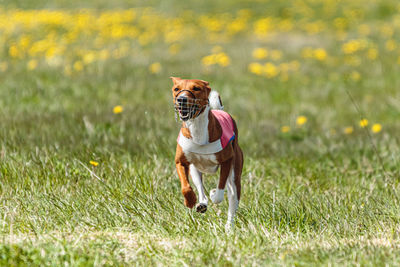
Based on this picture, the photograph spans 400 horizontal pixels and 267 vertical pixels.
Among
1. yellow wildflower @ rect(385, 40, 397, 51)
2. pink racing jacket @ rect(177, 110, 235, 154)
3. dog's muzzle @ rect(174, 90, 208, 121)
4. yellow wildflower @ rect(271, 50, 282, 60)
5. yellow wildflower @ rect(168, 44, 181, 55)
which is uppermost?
dog's muzzle @ rect(174, 90, 208, 121)

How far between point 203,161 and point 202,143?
0.52ft

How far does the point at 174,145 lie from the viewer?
18.8ft

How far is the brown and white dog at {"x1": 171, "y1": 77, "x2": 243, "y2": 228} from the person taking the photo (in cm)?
329

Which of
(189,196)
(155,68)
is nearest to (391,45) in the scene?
(155,68)

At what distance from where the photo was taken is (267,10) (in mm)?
16922

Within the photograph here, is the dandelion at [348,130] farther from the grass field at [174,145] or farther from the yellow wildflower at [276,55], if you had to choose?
the yellow wildflower at [276,55]

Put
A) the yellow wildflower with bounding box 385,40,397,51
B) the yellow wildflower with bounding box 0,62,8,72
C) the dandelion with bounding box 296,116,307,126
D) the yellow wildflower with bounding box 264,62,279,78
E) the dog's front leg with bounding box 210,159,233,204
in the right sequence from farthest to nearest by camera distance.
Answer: the yellow wildflower with bounding box 385,40,397,51 → the yellow wildflower with bounding box 264,62,279,78 → the yellow wildflower with bounding box 0,62,8,72 → the dandelion with bounding box 296,116,307,126 → the dog's front leg with bounding box 210,159,233,204

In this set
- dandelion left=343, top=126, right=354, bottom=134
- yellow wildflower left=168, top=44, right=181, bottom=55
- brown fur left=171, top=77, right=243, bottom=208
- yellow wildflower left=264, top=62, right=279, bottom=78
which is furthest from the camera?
yellow wildflower left=168, top=44, right=181, bottom=55

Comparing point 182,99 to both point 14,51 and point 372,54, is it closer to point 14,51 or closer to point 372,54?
point 14,51

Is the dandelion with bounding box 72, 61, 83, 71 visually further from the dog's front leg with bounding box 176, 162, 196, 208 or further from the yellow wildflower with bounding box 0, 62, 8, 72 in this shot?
the dog's front leg with bounding box 176, 162, 196, 208

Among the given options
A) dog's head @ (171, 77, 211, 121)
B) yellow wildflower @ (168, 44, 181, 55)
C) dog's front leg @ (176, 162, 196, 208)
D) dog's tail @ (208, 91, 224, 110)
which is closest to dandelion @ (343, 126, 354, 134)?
dog's tail @ (208, 91, 224, 110)

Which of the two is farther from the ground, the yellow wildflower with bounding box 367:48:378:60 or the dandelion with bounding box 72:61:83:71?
the dandelion with bounding box 72:61:83:71

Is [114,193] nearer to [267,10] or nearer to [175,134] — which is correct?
[175,134]

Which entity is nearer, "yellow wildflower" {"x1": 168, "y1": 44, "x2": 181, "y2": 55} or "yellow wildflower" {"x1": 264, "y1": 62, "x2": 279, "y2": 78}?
"yellow wildflower" {"x1": 264, "y1": 62, "x2": 279, "y2": 78}
